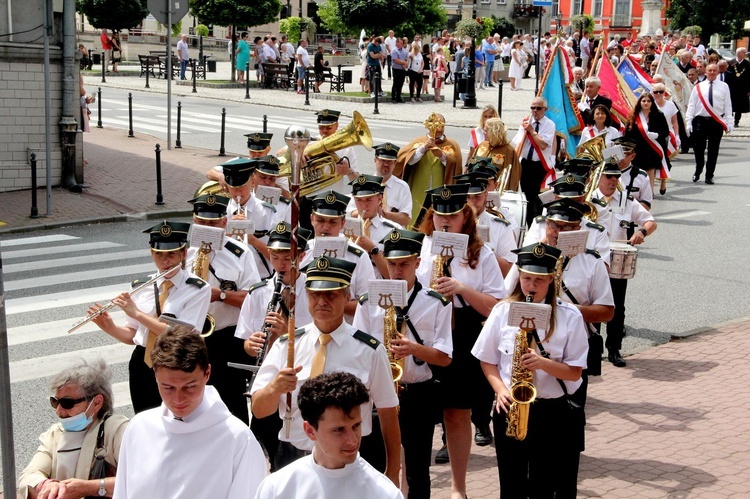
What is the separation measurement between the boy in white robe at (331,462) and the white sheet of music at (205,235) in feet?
10.9

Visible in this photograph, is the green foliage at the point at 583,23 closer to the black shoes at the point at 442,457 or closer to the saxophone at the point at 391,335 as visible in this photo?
the black shoes at the point at 442,457

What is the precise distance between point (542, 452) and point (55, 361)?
5424 millimetres

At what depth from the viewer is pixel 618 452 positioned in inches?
324

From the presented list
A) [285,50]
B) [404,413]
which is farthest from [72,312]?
[285,50]

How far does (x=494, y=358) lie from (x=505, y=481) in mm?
736

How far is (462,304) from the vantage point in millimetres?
7641

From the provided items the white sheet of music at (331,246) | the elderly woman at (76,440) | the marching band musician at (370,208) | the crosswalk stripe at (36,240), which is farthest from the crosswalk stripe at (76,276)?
the elderly woman at (76,440)

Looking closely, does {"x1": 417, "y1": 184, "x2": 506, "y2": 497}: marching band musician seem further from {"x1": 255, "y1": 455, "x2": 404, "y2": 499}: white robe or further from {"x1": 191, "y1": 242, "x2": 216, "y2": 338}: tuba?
{"x1": 255, "y1": 455, "x2": 404, "y2": 499}: white robe

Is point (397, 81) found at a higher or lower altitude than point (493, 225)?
higher

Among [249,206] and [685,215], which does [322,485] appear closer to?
[249,206]

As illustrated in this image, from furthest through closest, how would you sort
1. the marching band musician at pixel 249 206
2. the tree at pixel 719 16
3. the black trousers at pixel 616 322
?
the tree at pixel 719 16, the black trousers at pixel 616 322, the marching band musician at pixel 249 206

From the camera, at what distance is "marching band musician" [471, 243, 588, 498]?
6.42m

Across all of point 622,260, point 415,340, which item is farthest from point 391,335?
point 622,260

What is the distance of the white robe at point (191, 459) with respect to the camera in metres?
4.47
